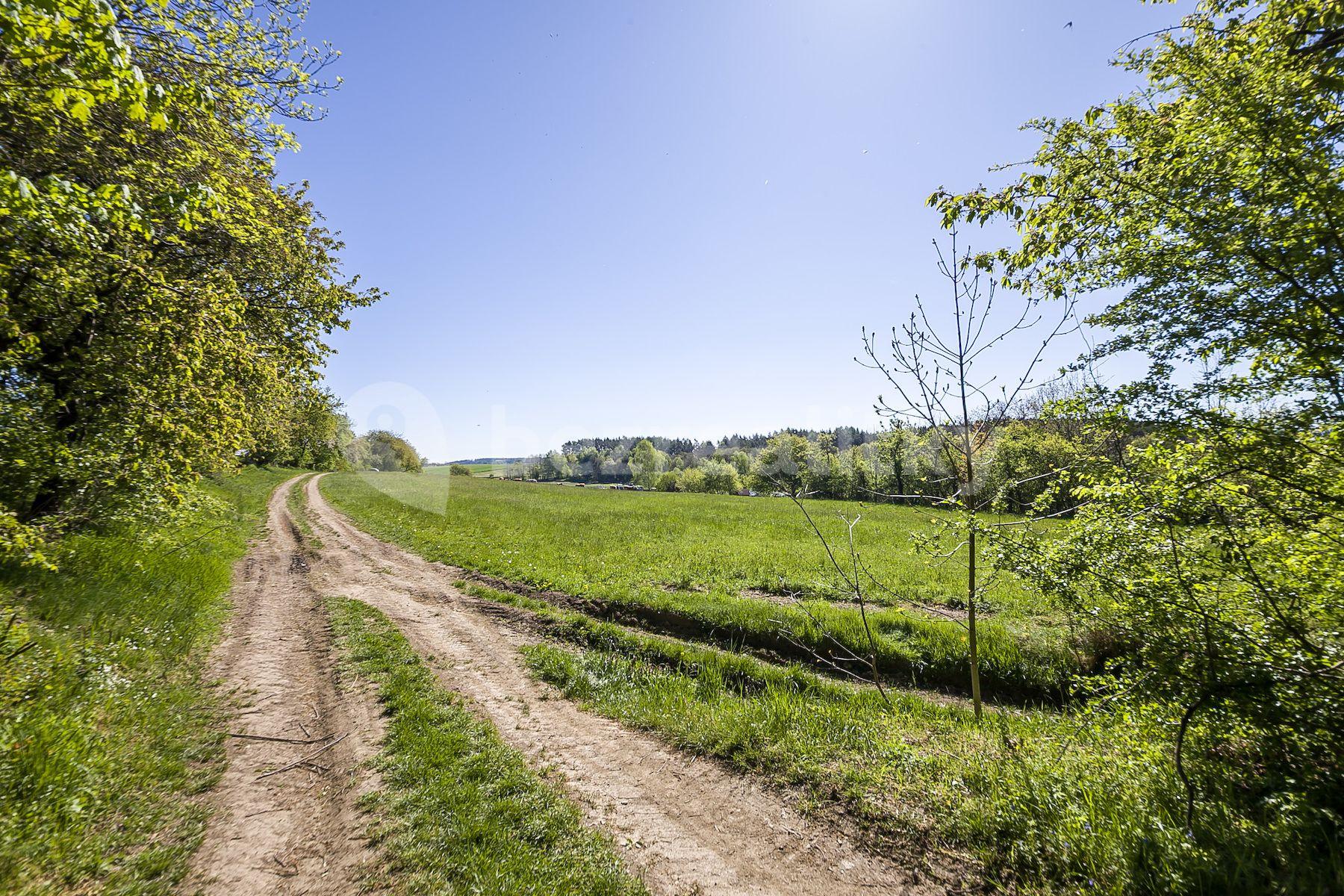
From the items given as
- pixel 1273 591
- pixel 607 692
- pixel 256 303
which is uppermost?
pixel 256 303

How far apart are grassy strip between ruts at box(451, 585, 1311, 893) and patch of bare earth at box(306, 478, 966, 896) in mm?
370

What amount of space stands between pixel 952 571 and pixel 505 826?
17210 millimetres

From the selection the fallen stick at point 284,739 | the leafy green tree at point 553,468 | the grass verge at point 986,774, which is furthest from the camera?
the leafy green tree at point 553,468

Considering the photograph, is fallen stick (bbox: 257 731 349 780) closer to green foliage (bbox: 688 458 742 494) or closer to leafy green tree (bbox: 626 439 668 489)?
green foliage (bbox: 688 458 742 494)

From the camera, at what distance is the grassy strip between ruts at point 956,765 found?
3441 mm

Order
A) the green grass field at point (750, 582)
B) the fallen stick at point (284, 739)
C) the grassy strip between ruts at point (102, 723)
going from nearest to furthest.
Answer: the grassy strip between ruts at point (102, 723) < the fallen stick at point (284, 739) < the green grass field at point (750, 582)

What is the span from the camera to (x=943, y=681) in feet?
31.0

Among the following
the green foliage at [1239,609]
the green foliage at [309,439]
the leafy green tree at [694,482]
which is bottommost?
the leafy green tree at [694,482]

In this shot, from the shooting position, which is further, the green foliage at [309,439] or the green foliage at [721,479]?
the green foliage at [721,479]

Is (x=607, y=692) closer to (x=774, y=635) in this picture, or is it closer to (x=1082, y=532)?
(x=774, y=635)

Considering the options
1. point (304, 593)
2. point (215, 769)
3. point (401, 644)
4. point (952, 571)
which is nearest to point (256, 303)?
point (304, 593)

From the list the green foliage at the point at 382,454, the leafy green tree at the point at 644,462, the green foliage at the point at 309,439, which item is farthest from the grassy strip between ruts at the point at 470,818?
the leafy green tree at the point at 644,462

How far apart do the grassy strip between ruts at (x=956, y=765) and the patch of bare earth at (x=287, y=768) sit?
321cm

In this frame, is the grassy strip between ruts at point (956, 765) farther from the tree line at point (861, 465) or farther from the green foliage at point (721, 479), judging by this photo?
the green foliage at point (721, 479)
